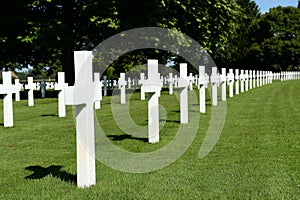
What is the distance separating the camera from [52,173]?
514cm

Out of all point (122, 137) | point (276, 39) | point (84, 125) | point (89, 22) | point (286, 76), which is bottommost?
point (122, 137)

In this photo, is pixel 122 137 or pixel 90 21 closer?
pixel 122 137

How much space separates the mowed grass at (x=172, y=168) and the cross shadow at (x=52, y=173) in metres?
0.01

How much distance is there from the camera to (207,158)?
229 inches

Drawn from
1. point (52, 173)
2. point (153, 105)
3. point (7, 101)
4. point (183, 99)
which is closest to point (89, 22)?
point (7, 101)

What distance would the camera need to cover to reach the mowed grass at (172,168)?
427 centimetres

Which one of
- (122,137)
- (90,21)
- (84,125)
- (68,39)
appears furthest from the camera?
(68,39)

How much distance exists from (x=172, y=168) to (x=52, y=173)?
1.44 meters

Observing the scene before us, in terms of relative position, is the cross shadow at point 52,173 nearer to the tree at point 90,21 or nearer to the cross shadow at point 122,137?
the cross shadow at point 122,137

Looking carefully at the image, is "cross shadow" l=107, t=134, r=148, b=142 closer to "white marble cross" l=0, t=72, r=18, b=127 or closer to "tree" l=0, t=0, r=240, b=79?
"white marble cross" l=0, t=72, r=18, b=127

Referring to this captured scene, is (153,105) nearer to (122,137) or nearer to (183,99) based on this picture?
(122,137)

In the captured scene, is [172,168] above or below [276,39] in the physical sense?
below

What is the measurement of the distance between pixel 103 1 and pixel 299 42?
51.4 m

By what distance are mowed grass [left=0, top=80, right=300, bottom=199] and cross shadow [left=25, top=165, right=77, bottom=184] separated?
11 millimetres
